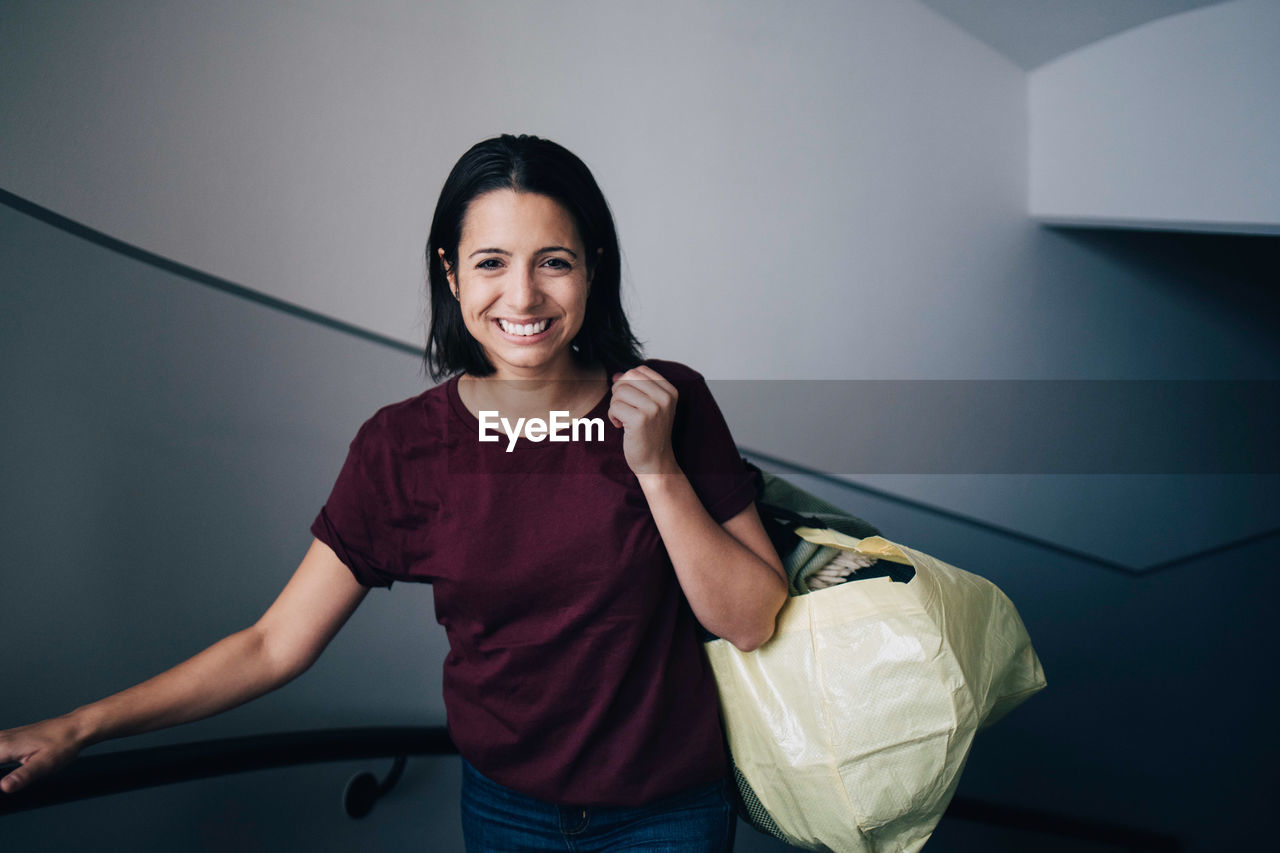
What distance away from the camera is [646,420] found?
97cm

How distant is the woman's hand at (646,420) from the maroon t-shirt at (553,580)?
66 millimetres

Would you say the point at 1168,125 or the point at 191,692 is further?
the point at 1168,125

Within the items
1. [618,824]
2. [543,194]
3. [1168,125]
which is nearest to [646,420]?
[543,194]

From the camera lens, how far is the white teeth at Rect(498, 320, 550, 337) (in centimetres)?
102

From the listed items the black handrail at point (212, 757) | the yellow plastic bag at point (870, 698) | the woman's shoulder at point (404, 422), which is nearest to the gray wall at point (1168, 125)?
the yellow plastic bag at point (870, 698)

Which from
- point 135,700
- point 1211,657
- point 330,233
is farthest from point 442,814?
point 1211,657

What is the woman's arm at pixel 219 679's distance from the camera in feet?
3.01

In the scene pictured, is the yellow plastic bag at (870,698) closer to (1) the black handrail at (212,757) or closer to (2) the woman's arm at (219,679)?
(2) the woman's arm at (219,679)

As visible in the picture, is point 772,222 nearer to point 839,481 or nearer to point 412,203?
point 839,481

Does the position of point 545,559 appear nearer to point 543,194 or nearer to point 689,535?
point 689,535

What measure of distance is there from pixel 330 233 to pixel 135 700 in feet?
2.93

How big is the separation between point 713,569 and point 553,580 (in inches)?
8.0

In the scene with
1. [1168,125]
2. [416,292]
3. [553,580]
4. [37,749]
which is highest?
[1168,125]

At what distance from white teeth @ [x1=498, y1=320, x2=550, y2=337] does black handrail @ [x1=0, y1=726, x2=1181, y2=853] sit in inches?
31.0
